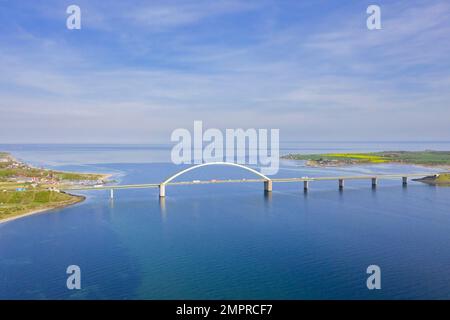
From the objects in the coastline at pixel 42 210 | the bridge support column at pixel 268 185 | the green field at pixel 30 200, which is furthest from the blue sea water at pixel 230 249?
the bridge support column at pixel 268 185

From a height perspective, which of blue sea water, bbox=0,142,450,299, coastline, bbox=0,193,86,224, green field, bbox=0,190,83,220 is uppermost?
green field, bbox=0,190,83,220

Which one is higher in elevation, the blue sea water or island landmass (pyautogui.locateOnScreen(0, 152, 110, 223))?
island landmass (pyautogui.locateOnScreen(0, 152, 110, 223))

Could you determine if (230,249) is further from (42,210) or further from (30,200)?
(30,200)

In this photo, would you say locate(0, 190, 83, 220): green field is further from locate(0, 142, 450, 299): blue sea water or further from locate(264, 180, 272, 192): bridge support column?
locate(264, 180, 272, 192): bridge support column

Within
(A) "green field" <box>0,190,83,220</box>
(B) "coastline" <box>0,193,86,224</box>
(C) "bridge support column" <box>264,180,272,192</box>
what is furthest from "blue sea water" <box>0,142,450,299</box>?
(C) "bridge support column" <box>264,180,272,192</box>

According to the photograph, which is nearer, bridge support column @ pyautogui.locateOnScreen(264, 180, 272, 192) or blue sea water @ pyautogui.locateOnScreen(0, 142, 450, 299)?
blue sea water @ pyautogui.locateOnScreen(0, 142, 450, 299)
